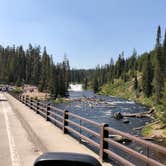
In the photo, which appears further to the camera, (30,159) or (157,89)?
(157,89)

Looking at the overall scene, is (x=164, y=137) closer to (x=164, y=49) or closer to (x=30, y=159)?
(x=30, y=159)

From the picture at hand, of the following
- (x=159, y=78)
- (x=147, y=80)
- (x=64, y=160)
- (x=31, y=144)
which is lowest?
(x=31, y=144)

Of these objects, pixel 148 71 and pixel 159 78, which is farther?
pixel 148 71

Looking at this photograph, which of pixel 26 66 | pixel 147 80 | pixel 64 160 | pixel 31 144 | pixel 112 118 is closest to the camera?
pixel 64 160

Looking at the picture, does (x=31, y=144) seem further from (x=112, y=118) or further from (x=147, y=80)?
(x=147, y=80)

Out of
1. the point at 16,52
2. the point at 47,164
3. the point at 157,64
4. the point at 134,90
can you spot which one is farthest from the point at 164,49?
the point at 47,164

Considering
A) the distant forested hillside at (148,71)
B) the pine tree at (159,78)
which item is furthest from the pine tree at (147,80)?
the pine tree at (159,78)

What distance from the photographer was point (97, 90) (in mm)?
185250

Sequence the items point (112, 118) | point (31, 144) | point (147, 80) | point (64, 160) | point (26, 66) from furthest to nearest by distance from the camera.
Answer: point (26, 66) → point (147, 80) → point (112, 118) → point (31, 144) → point (64, 160)

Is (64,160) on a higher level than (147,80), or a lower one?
lower

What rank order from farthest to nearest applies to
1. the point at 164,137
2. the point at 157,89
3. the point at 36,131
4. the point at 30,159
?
1. the point at 157,89
2. the point at 164,137
3. the point at 36,131
4. the point at 30,159

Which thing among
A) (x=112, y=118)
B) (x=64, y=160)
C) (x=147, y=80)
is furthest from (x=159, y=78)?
(x=64, y=160)

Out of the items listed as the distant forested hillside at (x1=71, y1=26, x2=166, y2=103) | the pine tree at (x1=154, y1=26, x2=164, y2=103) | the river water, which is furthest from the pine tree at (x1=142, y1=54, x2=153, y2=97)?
the river water

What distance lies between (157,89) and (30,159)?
8828 centimetres
